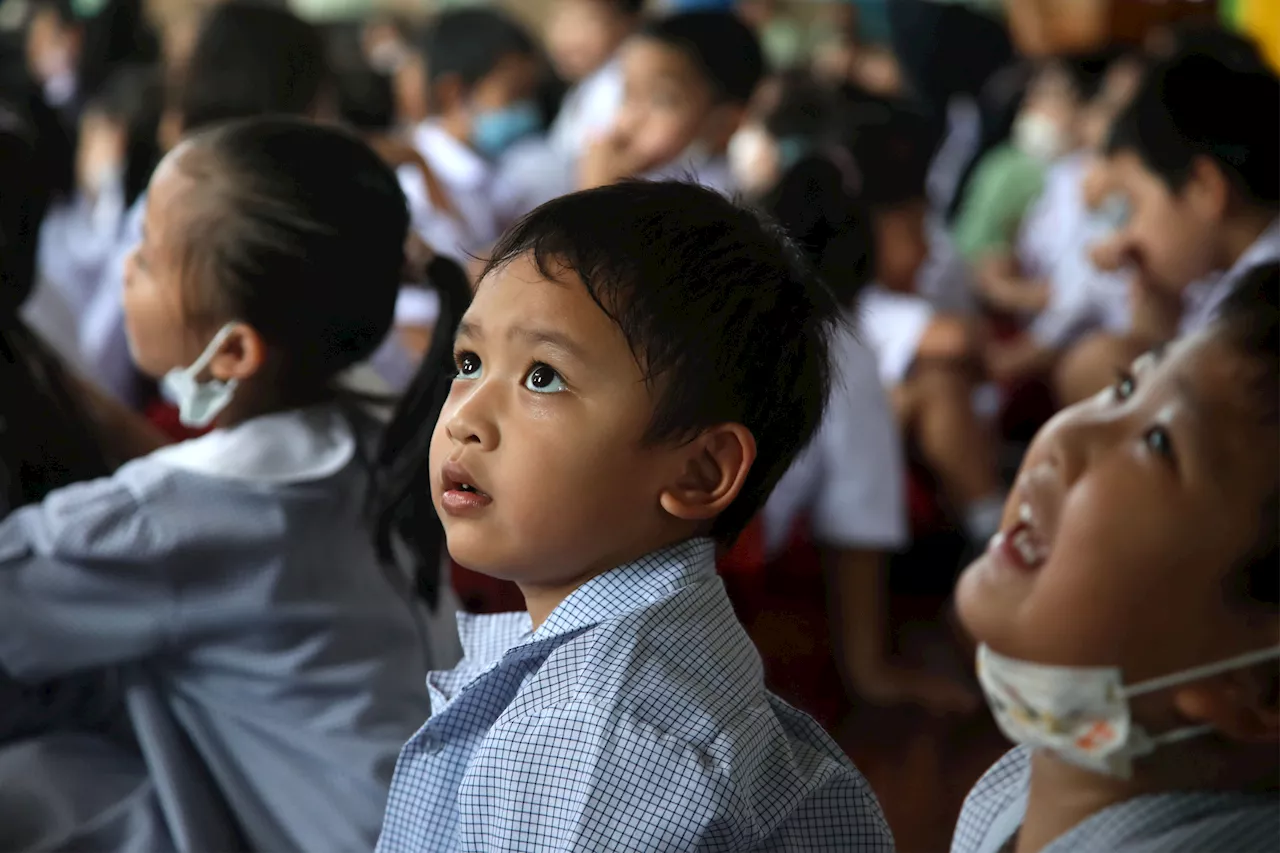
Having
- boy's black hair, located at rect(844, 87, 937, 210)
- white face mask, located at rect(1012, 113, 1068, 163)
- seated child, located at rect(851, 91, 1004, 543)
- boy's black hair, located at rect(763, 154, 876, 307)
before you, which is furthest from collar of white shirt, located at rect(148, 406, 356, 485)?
white face mask, located at rect(1012, 113, 1068, 163)

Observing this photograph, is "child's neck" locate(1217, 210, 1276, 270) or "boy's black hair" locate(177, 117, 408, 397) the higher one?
"boy's black hair" locate(177, 117, 408, 397)

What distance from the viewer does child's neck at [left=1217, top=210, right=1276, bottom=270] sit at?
6.28 ft

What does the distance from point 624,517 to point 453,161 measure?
2.06 meters

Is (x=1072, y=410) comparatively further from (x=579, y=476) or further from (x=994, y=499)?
(x=994, y=499)

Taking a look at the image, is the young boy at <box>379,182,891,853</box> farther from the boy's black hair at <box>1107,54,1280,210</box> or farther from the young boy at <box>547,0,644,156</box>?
the young boy at <box>547,0,644,156</box>

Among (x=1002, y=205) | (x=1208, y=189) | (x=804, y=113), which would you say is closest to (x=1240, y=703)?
(x=1208, y=189)

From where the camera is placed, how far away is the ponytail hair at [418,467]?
0.94 metres

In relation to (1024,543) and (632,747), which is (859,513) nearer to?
(1024,543)

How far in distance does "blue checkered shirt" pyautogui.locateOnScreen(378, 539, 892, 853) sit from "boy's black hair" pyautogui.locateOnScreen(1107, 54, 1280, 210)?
143cm

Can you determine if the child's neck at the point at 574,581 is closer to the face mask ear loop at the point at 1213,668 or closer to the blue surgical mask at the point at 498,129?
the face mask ear loop at the point at 1213,668

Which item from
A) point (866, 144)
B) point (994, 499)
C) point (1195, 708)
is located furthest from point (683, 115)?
point (1195, 708)

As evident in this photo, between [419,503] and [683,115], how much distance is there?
1612 millimetres

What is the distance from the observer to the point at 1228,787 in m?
0.76

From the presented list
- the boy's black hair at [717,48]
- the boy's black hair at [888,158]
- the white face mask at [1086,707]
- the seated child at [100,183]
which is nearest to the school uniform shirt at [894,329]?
the boy's black hair at [888,158]
